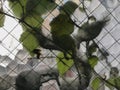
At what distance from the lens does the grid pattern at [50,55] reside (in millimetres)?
1231

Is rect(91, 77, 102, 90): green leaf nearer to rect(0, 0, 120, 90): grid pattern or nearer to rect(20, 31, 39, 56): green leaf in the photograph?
rect(0, 0, 120, 90): grid pattern

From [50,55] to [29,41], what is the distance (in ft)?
0.25

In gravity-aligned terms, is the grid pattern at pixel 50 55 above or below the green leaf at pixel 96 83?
above

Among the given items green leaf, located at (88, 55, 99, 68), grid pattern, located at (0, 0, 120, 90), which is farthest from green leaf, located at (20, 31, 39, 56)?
green leaf, located at (88, 55, 99, 68)

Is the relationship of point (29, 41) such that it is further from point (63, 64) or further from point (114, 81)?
point (114, 81)

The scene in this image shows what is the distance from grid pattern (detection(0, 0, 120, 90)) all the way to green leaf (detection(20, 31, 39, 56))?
1cm

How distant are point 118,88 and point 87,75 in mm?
111

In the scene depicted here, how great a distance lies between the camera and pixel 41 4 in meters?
1.23

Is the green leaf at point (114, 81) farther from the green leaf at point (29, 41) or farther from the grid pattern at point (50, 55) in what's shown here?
the green leaf at point (29, 41)

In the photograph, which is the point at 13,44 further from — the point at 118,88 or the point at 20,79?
the point at 118,88

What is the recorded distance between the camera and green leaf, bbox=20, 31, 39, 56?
123 cm

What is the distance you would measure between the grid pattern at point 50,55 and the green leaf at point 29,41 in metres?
0.01

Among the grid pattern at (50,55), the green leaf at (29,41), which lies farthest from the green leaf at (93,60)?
the green leaf at (29,41)

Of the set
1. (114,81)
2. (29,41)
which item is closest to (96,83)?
(114,81)
